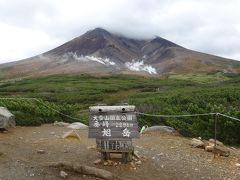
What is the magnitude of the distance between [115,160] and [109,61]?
537ft

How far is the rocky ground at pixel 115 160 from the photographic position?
9547 millimetres

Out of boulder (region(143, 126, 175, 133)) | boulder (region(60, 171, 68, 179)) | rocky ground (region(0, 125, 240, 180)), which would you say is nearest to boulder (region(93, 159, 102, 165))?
rocky ground (region(0, 125, 240, 180))

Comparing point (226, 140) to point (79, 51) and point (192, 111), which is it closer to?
point (192, 111)

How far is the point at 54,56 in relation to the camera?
187 m

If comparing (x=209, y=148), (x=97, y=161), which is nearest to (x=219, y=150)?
(x=209, y=148)

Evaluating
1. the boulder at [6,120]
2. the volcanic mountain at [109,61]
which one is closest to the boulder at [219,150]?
the boulder at [6,120]

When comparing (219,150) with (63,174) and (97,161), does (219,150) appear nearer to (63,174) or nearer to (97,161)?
(97,161)

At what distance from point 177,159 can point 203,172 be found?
1.10 m

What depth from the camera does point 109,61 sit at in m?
174

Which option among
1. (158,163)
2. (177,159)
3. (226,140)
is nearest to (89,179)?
(158,163)

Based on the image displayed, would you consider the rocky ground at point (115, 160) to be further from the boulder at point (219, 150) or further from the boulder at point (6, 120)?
the boulder at point (6, 120)

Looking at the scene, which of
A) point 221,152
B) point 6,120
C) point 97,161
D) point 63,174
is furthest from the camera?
point 6,120

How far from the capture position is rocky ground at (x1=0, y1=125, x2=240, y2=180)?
955cm

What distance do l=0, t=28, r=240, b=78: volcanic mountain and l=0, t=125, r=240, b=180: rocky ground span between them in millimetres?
130631
